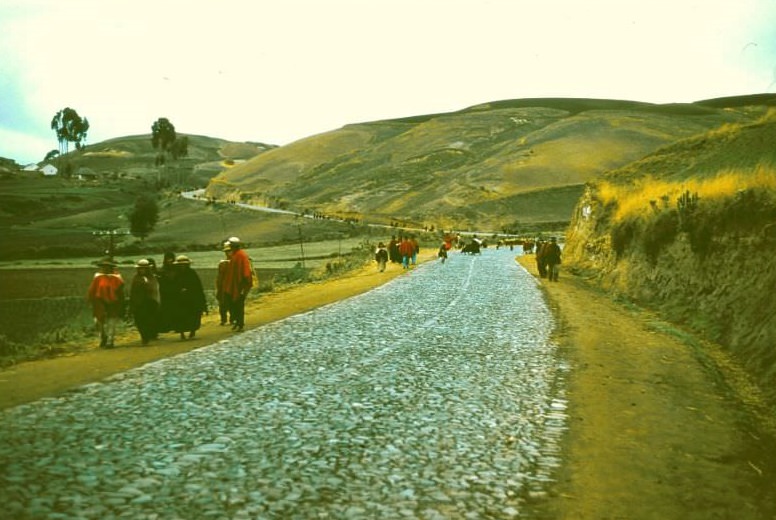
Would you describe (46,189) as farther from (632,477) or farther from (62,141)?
(632,477)

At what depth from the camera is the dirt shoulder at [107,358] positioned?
11.1 m

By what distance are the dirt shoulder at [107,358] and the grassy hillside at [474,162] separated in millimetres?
86171

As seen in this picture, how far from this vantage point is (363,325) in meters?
Result: 17.7

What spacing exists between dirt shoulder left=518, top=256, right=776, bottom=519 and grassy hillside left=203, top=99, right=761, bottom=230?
90.9 m

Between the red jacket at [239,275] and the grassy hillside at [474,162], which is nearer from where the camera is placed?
the red jacket at [239,275]

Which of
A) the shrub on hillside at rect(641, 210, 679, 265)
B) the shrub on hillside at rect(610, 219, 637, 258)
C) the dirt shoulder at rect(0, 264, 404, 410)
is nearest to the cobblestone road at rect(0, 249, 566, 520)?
the dirt shoulder at rect(0, 264, 404, 410)

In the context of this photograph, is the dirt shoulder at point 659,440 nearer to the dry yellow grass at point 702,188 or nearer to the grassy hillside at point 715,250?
the grassy hillside at point 715,250

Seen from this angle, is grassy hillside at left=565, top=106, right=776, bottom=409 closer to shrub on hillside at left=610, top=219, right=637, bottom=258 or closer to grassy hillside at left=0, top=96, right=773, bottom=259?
shrub on hillside at left=610, top=219, right=637, bottom=258

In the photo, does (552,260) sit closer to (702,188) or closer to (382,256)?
(382,256)

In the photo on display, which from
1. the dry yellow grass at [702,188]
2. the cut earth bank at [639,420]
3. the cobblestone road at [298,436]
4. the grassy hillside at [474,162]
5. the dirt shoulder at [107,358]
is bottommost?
the dirt shoulder at [107,358]

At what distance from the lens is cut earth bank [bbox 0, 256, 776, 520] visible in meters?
6.54

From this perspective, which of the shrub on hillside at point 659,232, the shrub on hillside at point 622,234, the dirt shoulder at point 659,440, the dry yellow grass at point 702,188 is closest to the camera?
the dirt shoulder at point 659,440

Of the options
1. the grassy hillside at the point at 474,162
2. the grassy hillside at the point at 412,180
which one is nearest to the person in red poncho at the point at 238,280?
the grassy hillside at the point at 412,180

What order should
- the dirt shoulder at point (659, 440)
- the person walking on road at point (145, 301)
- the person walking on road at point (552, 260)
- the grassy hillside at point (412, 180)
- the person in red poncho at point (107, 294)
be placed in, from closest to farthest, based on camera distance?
1. the dirt shoulder at point (659, 440)
2. the person in red poncho at point (107, 294)
3. the person walking on road at point (145, 301)
4. the person walking on road at point (552, 260)
5. the grassy hillside at point (412, 180)
